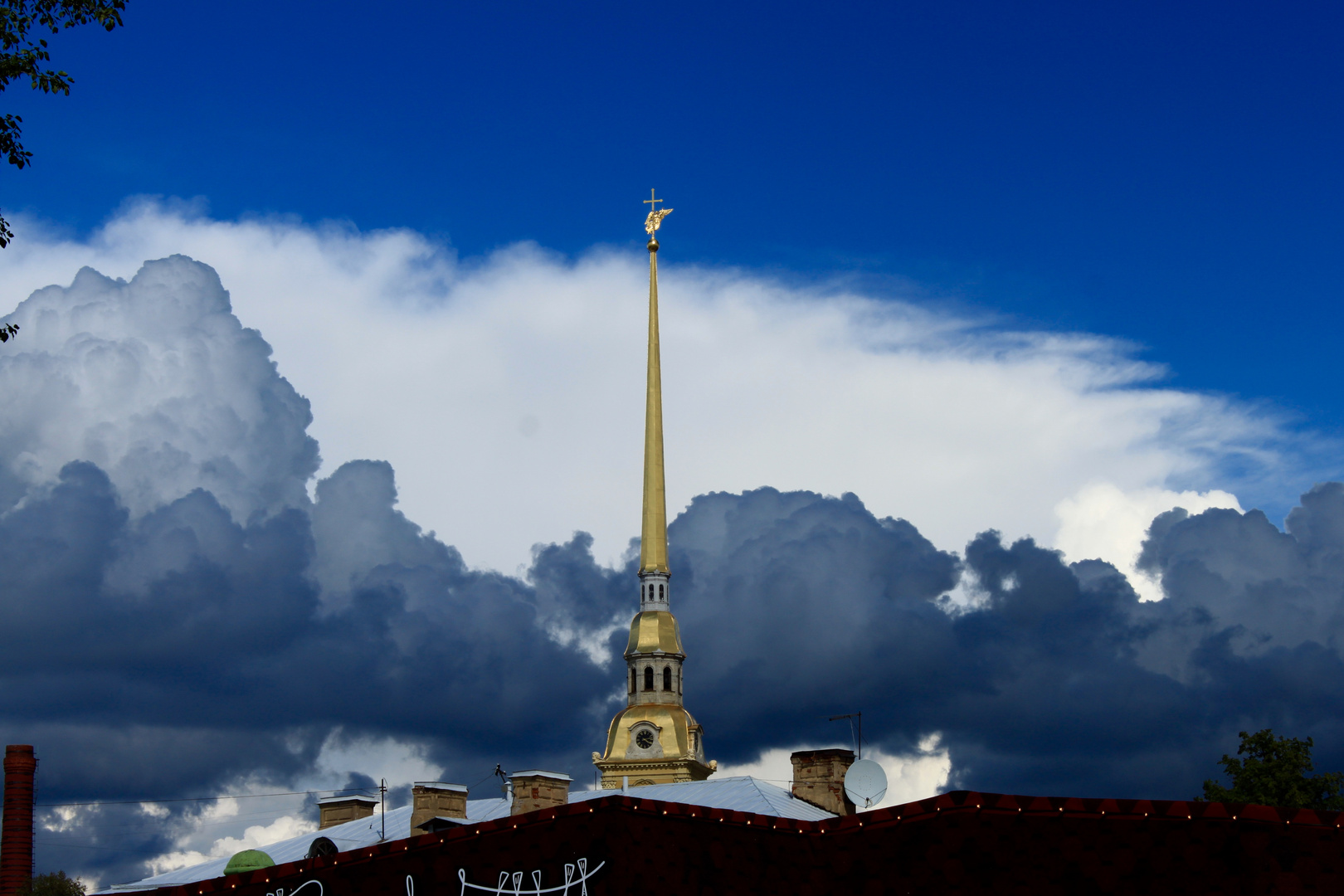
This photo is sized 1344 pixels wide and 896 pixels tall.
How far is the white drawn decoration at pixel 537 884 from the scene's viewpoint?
2439cm

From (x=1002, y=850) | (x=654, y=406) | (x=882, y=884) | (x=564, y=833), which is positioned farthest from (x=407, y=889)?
(x=654, y=406)

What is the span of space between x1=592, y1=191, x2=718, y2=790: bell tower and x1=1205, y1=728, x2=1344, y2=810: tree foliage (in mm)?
27196

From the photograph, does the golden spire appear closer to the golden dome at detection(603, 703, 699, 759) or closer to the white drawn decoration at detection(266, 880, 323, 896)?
the golden dome at detection(603, 703, 699, 759)

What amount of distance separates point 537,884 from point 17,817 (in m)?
44.0

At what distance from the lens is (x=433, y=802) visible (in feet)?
131

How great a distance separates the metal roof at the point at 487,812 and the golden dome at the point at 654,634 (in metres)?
34.1

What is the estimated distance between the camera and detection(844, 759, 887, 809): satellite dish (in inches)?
1264

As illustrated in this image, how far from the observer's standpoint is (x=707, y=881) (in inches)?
→ 981

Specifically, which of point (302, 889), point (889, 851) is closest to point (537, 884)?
point (302, 889)

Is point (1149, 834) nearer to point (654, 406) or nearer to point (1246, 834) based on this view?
point (1246, 834)

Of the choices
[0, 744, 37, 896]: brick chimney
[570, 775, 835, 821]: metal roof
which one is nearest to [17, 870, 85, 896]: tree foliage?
[0, 744, 37, 896]: brick chimney

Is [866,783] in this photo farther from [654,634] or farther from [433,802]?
[654,634]

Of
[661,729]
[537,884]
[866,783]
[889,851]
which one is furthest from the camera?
[661,729]

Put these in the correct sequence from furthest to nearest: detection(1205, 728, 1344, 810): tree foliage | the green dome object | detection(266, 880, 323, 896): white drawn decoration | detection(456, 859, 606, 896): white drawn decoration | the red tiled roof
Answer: detection(1205, 728, 1344, 810): tree foliage, the green dome object, detection(266, 880, 323, 896): white drawn decoration, detection(456, 859, 606, 896): white drawn decoration, the red tiled roof
